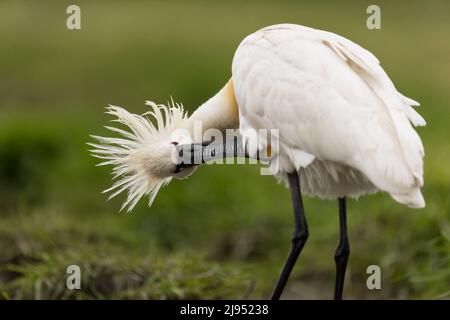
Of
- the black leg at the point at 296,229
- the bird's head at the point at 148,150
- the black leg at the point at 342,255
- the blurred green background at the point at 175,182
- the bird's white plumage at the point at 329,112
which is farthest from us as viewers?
the blurred green background at the point at 175,182

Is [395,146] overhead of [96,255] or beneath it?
overhead

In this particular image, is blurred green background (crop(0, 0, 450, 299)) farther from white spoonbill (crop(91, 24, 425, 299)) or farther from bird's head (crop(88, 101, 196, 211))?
white spoonbill (crop(91, 24, 425, 299))

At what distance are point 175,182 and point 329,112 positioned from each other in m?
5.07

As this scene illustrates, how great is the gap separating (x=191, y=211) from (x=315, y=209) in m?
1.05

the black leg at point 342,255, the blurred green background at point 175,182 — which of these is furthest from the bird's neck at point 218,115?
the blurred green background at point 175,182

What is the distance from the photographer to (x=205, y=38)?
14750 millimetres

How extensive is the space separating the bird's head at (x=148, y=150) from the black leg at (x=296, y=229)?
24.6 inches

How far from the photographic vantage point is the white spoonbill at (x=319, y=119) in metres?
4.98

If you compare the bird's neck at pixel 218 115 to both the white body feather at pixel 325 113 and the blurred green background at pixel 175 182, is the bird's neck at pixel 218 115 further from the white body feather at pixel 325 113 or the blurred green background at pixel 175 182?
the blurred green background at pixel 175 182

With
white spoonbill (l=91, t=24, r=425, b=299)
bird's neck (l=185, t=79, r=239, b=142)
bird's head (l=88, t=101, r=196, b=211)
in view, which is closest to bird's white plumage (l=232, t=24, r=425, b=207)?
white spoonbill (l=91, t=24, r=425, b=299)

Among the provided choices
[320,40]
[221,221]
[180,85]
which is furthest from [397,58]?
[320,40]

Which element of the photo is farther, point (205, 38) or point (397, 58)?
point (205, 38)

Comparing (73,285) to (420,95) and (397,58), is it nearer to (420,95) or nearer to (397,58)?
(420,95)

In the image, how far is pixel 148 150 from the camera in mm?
5891
